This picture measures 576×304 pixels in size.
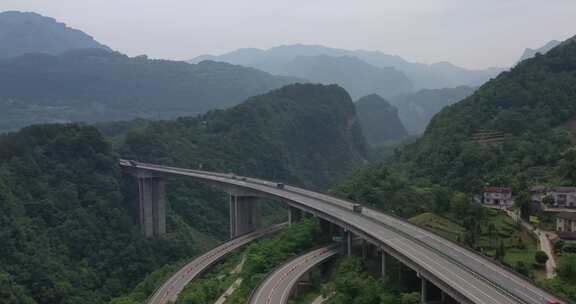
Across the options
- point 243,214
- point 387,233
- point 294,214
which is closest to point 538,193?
point 387,233

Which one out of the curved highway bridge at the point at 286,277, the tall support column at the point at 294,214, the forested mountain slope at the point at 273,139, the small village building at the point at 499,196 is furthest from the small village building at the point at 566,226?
the forested mountain slope at the point at 273,139

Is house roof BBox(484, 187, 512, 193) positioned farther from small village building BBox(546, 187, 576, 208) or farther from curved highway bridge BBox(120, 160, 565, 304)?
curved highway bridge BBox(120, 160, 565, 304)

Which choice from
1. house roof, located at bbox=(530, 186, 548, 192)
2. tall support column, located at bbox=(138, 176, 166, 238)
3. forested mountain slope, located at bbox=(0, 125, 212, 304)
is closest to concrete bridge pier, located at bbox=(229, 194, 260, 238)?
forested mountain slope, located at bbox=(0, 125, 212, 304)

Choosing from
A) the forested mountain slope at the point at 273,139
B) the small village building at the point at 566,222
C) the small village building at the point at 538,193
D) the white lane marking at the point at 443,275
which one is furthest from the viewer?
the forested mountain slope at the point at 273,139

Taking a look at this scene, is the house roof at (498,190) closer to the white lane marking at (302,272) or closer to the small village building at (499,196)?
the small village building at (499,196)

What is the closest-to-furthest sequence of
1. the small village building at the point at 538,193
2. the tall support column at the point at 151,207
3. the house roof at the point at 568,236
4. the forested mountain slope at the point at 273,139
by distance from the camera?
the house roof at the point at 568,236, the small village building at the point at 538,193, the tall support column at the point at 151,207, the forested mountain slope at the point at 273,139

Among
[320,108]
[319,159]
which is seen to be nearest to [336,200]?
[319,159]

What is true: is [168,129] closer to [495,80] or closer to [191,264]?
[191,264]
